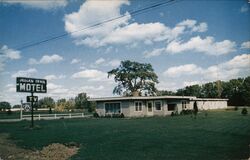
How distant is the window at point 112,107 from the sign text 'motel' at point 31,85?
17.1 metres

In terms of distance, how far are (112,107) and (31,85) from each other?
1909 cm

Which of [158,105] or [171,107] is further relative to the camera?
[171,107]

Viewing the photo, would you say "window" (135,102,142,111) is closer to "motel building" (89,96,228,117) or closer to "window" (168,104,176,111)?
"motel building" (89,96,228,117)

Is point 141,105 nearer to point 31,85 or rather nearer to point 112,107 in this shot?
point 112,107

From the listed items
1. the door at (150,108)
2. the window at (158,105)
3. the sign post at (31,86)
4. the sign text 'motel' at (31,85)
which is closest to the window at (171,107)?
the window at (158,105)

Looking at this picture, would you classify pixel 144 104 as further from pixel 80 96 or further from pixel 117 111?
pixel 80 96

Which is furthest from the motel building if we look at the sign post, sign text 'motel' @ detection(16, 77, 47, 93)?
the sign post

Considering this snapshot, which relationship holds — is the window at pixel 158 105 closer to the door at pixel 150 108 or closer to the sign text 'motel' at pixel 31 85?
the door at pixel 150 108

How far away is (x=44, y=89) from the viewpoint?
3081 centimetres

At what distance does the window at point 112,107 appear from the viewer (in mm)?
45659

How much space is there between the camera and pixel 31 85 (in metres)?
29.5

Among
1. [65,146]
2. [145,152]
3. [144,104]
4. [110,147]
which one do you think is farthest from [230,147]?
[144,104]

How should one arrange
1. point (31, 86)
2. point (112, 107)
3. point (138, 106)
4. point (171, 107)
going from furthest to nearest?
point (171, 107)
point (112, 107)
point (138, 106)
point (31, 86)

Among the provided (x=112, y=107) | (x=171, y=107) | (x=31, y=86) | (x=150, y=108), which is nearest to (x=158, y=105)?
(x=150, y=108)
